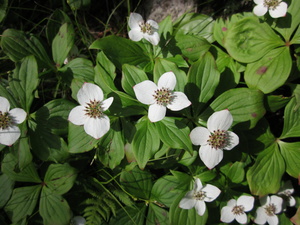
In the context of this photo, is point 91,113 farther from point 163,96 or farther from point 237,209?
point 237,209

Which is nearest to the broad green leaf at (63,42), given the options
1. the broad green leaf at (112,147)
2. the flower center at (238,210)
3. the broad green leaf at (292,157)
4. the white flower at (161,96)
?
the broad green leaf at (112,147)

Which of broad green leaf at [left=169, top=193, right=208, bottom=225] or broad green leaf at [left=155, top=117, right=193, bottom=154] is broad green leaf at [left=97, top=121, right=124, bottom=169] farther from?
broad green leaf at [left=169, top=193, right=208, bottom=225]

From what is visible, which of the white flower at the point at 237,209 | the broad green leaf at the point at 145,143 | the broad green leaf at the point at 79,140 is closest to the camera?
the broad green leaf at the point at 145,143

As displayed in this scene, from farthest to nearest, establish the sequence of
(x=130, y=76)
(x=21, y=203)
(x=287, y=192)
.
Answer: (x=287, y=192) < (x=21, y=203) < (x=130, y=76)

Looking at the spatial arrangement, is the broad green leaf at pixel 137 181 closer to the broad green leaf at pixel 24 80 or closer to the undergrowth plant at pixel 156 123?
the undergrowth plant at pixel 156 123

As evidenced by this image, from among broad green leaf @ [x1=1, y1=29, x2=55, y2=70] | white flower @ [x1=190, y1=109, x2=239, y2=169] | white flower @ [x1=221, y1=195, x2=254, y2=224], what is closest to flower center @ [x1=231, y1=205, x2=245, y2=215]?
white flower @ [x1=221, y1=195, x2=254, y2=224]

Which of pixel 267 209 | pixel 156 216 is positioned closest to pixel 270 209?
pixel 267 209
